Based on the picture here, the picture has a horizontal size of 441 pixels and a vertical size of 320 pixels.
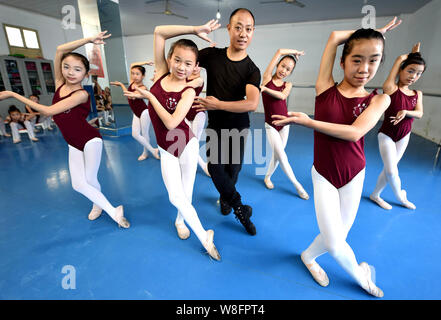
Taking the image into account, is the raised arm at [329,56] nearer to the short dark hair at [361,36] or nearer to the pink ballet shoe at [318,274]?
the short dark hair at [361,36]

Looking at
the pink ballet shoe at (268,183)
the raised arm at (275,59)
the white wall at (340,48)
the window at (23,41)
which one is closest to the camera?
the raised arm at (275,59)

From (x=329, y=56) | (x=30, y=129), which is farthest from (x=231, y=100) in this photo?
(x=30, y=129)

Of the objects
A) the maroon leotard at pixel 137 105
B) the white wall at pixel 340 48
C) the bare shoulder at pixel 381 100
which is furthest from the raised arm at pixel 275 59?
the white wall at pixel 340 48

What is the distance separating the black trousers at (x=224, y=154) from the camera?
6.57ft

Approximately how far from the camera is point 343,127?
1146mm

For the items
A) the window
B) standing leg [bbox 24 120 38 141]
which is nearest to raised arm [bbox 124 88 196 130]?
standing leg [bbox 24 120 38 141]

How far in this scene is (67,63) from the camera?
1861mm

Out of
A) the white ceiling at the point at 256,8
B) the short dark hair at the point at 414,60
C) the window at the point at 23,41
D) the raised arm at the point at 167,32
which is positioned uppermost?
the white ceiling at the point at 256,8

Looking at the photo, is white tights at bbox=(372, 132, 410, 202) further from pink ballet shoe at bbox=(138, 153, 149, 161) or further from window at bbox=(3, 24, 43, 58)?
window at bbox=(3, 24, 43, 58)

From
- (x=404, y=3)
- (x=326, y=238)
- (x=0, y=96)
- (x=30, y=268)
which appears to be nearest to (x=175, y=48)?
(x=0, y=96)

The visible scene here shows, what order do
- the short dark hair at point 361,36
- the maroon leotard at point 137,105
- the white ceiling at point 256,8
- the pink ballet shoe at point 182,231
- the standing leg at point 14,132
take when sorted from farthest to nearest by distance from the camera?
the white ceiling at point 256,8 < the standing leg at point 14,132 < the maroon leotard at point 137,105 < the pink ballet shoe at point 182,231 < the short dark hair at point 361,36

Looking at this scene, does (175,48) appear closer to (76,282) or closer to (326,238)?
(326,238)

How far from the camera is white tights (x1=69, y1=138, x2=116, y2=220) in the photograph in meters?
Answer: 2.06

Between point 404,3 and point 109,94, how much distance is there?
872 centimetres
